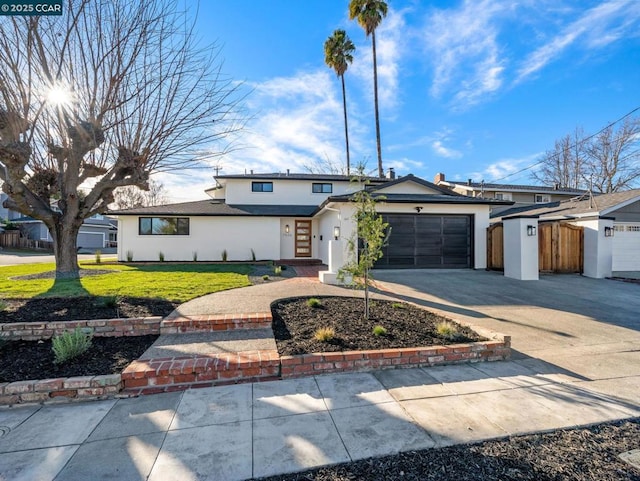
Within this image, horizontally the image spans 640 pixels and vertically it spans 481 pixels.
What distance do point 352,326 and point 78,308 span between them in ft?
16.4

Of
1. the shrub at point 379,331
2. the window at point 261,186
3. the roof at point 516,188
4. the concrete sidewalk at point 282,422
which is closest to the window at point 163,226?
the window at point 261,186

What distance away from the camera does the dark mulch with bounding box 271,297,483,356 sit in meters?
3.92

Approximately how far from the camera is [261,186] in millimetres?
17312

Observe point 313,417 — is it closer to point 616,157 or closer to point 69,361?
point 69,361

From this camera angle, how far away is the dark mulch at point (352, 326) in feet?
12.9

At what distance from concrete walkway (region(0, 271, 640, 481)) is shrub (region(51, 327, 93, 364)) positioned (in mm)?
674

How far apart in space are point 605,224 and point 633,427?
38.0ft

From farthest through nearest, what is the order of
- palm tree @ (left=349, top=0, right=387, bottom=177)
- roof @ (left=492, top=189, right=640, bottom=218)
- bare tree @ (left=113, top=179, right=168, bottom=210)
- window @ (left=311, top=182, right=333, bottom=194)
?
bare tree @ (left=113, top=179, right=168, bottom=210), palm tree @ (left=349, top=0, right=387, bottom=177), window @ (left=311, top=182, right=333, bottom=194), roof @ (left=492, top=189, right=640, bottom=218)

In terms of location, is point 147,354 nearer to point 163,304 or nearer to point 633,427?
point 163,304

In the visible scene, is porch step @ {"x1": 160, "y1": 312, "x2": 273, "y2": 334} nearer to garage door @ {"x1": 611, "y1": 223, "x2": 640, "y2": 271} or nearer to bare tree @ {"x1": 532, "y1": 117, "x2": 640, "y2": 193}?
garage door @ {"x1": 611, "y1": 223, "x2": 640, "y2": 271}

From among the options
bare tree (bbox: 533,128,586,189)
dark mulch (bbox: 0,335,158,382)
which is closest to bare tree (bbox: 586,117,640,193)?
bare tree (bbox: 533,128,586,189)

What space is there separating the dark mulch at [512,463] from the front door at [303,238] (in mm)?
14533

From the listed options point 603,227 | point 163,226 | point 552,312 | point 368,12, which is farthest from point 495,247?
point 368,12

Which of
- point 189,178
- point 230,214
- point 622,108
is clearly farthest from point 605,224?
point 230,214
